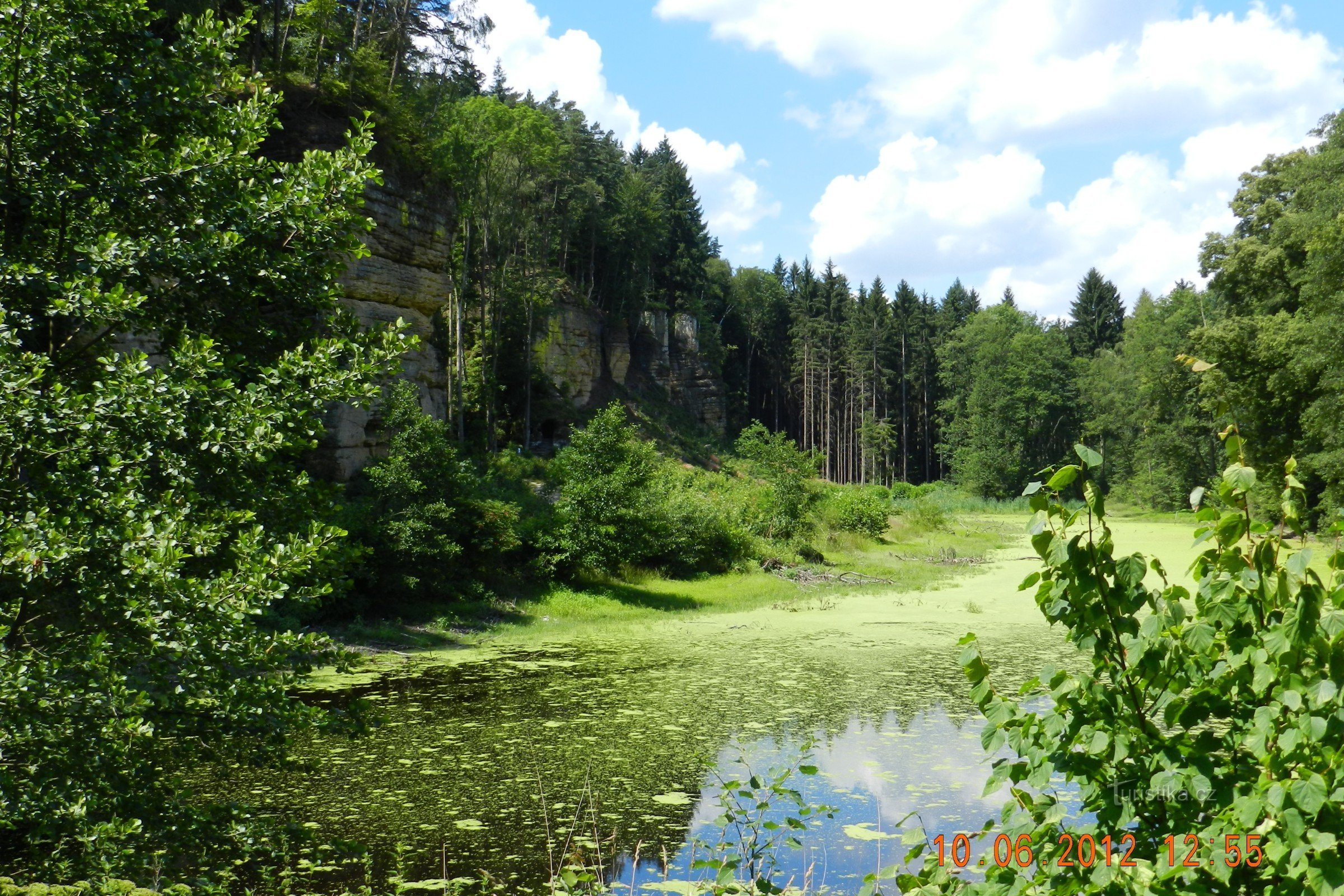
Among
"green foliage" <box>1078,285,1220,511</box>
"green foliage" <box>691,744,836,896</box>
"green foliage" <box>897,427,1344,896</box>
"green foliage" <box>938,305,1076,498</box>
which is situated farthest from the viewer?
"green foliage" <box>938,305,1076,498</box>

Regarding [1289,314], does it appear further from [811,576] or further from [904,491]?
[904,491]

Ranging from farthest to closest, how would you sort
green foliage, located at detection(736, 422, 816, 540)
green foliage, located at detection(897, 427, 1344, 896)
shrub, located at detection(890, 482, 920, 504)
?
1. shrub, located at detection(890, 482, 920, 504)
2. green foliage, located at detection(736, 422, 816, 540)
3. green foliage, located at detection(897, 427, 1344, 896)

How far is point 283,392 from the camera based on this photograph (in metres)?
4.57

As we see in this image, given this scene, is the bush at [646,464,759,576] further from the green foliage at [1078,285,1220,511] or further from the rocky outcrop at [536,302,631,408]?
the green foliage at [1078,285,1220,511]

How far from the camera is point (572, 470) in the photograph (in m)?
20.5

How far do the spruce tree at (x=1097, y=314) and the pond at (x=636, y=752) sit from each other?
2958 inches

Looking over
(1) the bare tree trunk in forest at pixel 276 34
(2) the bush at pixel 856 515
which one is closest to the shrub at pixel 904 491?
(2) the bush at pixel 856 515

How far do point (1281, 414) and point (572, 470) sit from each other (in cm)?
2407

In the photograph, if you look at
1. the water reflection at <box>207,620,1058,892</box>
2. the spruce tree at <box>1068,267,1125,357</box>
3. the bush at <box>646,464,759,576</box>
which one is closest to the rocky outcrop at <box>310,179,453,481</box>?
the bush at <box>646,464,759,576</box>

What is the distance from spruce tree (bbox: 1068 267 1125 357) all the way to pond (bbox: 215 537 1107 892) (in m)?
75.1

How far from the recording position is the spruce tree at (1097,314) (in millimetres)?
82000

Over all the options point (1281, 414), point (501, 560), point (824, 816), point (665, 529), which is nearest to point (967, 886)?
point (824, 816)

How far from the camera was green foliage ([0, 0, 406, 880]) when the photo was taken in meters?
3.83

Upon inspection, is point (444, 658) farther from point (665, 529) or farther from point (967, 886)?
point (967, 886)
